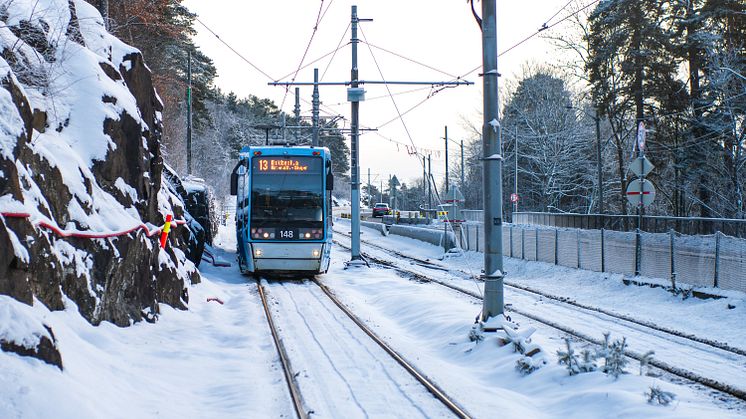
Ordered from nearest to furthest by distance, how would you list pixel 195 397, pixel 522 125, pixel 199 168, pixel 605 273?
pixel 195 397, pixel 605 273, pixel 522 125, pixel 199 168

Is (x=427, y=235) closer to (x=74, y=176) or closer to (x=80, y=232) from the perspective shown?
(x=74, y=176)

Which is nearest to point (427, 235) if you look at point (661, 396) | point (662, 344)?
point (662, 344)

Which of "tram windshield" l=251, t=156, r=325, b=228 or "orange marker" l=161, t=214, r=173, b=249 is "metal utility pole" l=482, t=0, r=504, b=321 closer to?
"orange marker" l=161, t=214, r=173, b=249

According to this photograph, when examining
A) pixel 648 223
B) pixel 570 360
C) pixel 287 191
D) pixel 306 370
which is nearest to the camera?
pixel 570 360

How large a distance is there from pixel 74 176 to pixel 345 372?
437 cm

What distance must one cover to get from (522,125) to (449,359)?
2009 inches

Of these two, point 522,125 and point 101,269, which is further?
point 522,125

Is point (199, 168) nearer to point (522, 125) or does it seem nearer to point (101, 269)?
point (522, 125)

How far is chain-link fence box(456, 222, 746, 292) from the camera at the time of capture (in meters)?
15.0

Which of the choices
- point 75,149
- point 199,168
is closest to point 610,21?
point 75,149

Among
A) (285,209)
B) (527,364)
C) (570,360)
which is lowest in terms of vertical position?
(527,364)

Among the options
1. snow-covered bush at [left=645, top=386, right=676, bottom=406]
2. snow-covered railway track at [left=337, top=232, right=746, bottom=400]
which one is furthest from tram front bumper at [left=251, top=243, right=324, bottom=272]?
snow-covered bush at [left=645, top=386, right=676, bottom=406]

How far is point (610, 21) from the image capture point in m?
33.5

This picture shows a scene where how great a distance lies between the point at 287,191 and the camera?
19500 mm
